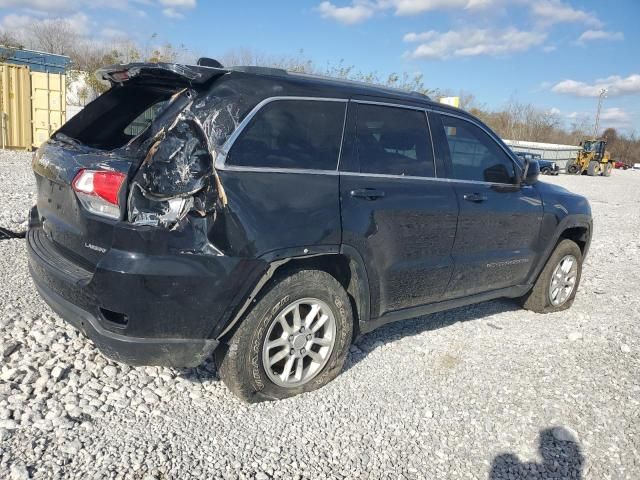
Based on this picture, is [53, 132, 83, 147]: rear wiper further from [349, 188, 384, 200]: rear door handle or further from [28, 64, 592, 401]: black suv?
[349, 188, 384, 200]: rear door handle

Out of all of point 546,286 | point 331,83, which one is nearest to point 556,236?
point 546,286

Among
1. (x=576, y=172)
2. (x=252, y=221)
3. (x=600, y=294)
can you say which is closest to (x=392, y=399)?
(x=252, y=221)

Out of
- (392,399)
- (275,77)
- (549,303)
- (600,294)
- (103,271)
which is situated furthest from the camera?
(600,294)

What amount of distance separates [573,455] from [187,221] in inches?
96.9

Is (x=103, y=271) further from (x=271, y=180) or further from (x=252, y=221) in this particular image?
(x=271, y=180)

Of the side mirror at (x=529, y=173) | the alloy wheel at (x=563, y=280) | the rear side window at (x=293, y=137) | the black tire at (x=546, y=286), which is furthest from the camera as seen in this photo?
the alloy wheel at (x=563, y=280)

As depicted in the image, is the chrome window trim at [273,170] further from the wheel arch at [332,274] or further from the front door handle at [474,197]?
the front door handle at [474,197]

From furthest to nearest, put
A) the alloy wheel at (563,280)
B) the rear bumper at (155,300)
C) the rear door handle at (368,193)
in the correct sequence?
1. the alloy wheel at (563,280)
2. the rear door handle at (368,193)
3. the rear bumper at (155,300)

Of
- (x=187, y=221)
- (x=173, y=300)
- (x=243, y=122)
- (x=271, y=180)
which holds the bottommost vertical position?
(x=173, y=300)

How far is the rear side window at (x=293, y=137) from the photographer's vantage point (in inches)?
111

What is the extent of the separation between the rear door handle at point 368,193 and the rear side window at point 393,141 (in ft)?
0.47

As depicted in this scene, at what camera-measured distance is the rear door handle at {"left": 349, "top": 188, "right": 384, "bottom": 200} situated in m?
3.20

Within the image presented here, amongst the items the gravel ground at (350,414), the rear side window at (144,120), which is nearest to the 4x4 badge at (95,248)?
the rear side window at (144,120)

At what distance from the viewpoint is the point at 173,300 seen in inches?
103
